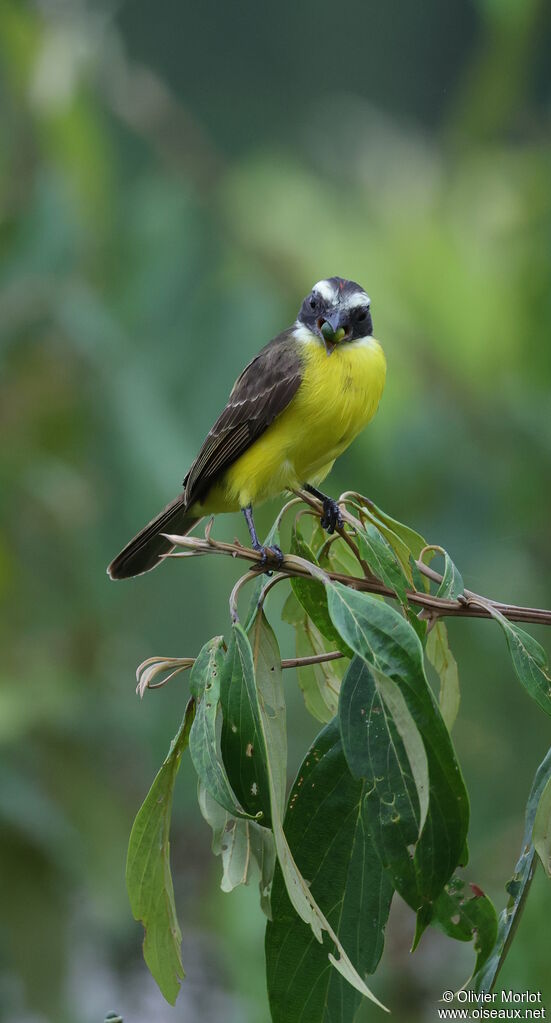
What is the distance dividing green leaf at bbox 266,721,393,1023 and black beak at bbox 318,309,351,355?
1513 mm

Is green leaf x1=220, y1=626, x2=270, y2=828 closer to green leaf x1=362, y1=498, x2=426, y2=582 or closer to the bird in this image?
green leaf x1=362, y1=498, x2=426, y2=582

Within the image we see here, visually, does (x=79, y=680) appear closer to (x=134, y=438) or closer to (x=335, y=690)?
(x=134, y=438)

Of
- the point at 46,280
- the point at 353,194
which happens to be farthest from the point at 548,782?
the point at 353,194

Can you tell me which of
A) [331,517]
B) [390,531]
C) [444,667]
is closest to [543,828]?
[444,667]

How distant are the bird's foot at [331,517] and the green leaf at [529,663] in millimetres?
380

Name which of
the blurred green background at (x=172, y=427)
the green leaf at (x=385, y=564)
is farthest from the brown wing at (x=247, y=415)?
the green leaf at (x=385, y=564)

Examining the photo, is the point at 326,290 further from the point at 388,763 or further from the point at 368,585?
the point at 388,763

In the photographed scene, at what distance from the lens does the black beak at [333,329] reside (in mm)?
3354

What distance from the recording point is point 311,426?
3.26 meters

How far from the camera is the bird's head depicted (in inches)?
133

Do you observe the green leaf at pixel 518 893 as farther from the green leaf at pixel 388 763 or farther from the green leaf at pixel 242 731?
the green leaf at pixel 242 731

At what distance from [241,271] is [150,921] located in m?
3.73

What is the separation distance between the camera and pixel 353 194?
726cm

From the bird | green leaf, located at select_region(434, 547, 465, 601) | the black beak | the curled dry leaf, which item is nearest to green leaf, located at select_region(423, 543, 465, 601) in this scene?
green leaf, located at select_region(434, 547, 465, 601)
